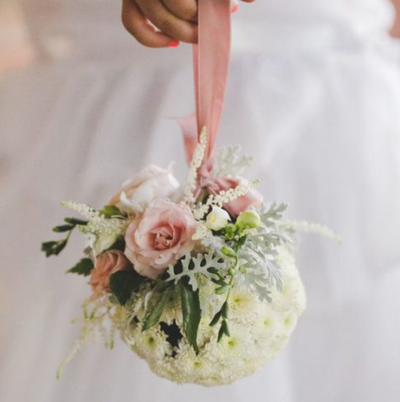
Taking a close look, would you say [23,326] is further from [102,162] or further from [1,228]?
[102,162]

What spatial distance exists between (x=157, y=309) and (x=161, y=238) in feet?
0.25

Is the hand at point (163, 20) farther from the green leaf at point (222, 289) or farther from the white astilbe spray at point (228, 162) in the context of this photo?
the green leaf at point (222, 289)

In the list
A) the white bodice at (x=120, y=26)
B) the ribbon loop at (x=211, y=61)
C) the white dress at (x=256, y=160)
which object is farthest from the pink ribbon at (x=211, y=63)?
the white bodice at (x=120, y=26)

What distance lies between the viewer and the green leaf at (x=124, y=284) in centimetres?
70

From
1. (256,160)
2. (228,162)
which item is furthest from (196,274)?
(256,160)

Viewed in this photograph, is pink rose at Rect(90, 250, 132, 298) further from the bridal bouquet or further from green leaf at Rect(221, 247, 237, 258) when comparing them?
green leaf at Rect(221, 247, 237, 258)

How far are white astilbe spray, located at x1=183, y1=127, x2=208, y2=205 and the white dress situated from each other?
0.39 m

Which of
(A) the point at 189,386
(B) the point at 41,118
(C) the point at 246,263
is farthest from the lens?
(B) the point at 41,118

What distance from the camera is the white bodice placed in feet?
4.07

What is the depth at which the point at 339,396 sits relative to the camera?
100cm

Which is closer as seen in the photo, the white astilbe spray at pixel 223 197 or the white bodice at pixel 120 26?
the white astilbe spray at pixel 223 197

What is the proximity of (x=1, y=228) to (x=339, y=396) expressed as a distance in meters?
0.67

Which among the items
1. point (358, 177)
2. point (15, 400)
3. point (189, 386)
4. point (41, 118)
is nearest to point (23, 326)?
point (15, 400)

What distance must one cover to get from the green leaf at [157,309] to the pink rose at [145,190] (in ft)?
0.36
